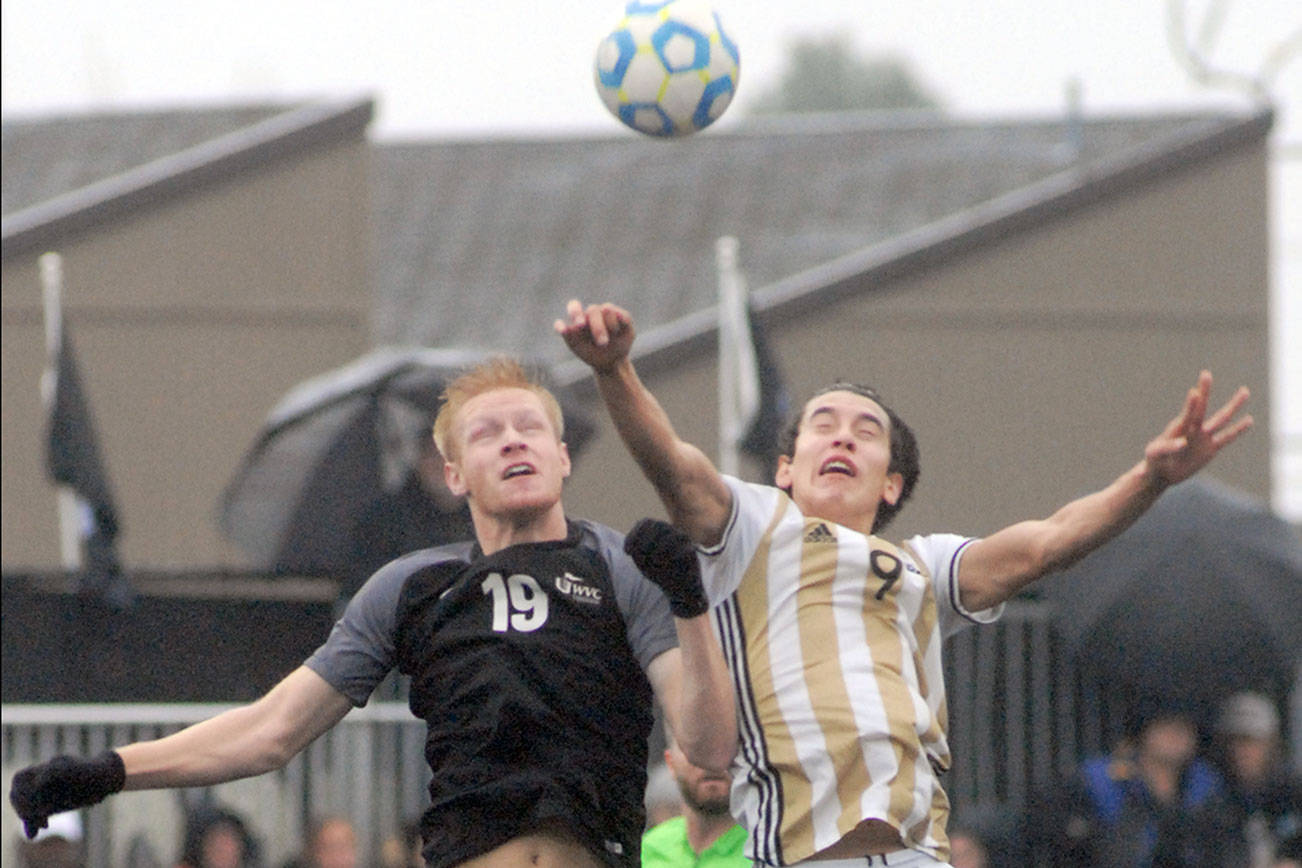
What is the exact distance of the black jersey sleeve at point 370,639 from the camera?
5.39 meters

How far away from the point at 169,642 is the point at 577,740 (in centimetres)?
542

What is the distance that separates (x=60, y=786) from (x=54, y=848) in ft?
14.4

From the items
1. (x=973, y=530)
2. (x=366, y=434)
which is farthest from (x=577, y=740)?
(x=973, y=530)

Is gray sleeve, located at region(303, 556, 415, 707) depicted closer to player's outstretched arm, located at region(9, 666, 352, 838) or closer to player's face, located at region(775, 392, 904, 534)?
player's outstretched arm, located at region(9, 666, 352, 838)

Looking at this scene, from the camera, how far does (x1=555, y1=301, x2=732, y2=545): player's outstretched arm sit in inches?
190

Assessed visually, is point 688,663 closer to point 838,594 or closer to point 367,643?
point 838,594

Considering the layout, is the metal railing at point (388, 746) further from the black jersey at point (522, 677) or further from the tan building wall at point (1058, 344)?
the tan building wall at point (1058, 344)

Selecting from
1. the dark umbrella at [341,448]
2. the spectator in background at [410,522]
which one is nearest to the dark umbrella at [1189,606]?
the dark umbrella at [341,448]

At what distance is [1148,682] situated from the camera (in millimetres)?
11125

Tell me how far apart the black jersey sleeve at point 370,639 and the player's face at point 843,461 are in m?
0.91

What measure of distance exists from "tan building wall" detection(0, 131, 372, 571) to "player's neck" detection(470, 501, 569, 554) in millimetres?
10918

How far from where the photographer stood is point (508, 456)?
5.30m

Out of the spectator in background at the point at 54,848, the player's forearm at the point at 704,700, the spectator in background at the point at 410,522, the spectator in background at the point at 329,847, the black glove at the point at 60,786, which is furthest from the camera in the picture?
the spectator in background at the point at 410,522

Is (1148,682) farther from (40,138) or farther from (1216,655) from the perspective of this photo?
(40,138)
